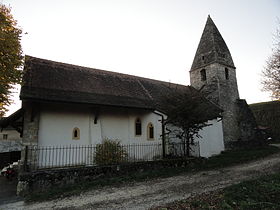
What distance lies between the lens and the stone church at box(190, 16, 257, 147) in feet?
63.8

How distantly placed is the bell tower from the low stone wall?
489 inches

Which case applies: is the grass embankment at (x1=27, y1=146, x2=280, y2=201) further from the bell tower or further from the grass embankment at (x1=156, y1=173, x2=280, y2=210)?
the bell tower

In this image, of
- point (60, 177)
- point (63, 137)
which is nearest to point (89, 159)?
point (63, 137)

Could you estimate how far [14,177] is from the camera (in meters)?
11.9

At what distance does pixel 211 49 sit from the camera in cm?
2134

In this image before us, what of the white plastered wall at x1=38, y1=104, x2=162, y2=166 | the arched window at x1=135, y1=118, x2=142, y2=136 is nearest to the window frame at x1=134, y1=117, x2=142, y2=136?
the arched window at x1=135, y1=118, x2=142, y2=136

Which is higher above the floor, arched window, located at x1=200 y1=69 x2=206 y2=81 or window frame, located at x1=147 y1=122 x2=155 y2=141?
arched window, located at x1=200 y1=69 x2=206 y2=81

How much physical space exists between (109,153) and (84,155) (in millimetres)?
1544

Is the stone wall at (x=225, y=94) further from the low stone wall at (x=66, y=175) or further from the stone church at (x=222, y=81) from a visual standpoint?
the low stone wall at (x=66, y=175)

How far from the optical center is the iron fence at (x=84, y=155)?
977 centimetres

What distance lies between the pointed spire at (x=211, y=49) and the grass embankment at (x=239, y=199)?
16.9m

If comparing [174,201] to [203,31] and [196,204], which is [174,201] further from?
[203,31]

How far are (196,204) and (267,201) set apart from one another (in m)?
1.95

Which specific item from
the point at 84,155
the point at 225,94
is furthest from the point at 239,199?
the point at 225,94
